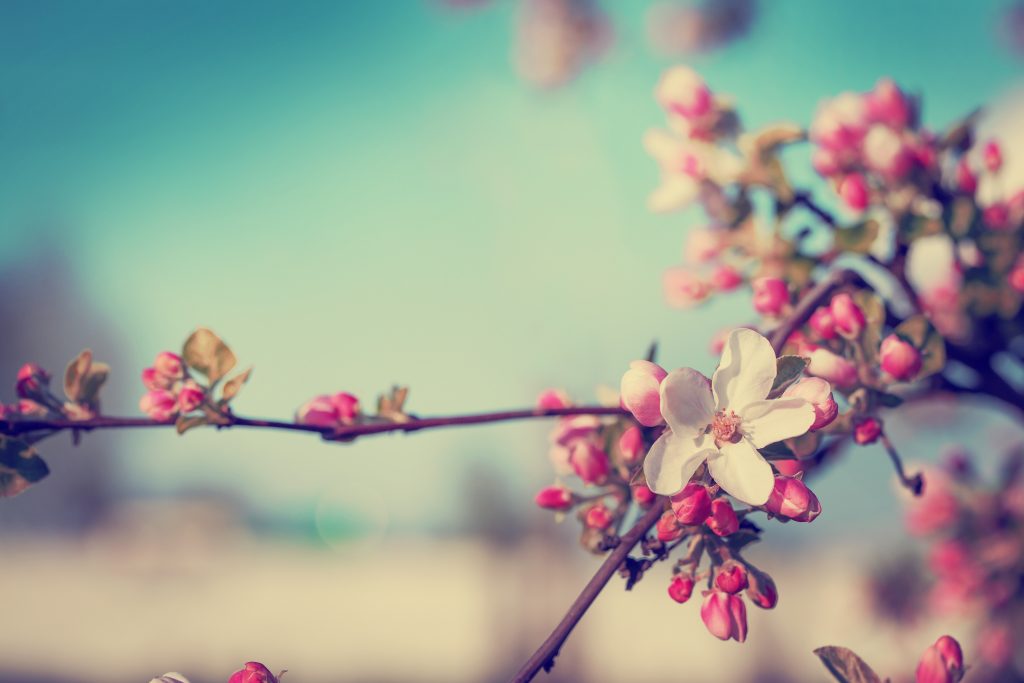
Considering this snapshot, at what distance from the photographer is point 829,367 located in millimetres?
810

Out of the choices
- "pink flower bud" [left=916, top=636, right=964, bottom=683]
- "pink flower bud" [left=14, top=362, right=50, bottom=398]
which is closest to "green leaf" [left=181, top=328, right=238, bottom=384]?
"pink flower bud" [left=14, top=362, right=50, bottom=398]

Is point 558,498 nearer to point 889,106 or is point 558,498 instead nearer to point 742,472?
point 742,472

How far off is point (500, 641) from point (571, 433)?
665 cm

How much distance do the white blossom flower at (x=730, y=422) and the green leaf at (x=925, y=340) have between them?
30 cm

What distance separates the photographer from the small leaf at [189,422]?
2.56 ft

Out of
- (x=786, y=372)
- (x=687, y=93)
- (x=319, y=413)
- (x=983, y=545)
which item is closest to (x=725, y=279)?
(x=687, y=93)

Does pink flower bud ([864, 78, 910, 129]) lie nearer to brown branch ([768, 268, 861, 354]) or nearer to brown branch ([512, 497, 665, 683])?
brown branch ([768, 268, 861, 354])

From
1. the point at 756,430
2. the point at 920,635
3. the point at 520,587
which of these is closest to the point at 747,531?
the point at 756,430

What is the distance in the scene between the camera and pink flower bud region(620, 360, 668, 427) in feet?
2.19

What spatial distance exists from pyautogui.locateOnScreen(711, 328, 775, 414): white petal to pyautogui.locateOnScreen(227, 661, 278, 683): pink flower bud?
442 millimetres

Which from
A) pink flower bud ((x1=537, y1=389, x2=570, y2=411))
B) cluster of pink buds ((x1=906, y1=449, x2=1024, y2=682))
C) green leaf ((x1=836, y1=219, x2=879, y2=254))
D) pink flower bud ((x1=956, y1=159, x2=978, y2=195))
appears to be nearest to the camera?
pink flower bud ((x1=537, y1=389, x2=570, y2=411))

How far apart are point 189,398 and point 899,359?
0.68 m

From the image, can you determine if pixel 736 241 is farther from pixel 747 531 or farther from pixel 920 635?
pixel 920 635

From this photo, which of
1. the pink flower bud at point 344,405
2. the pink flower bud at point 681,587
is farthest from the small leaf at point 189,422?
the pink flower bud at point 681,587
